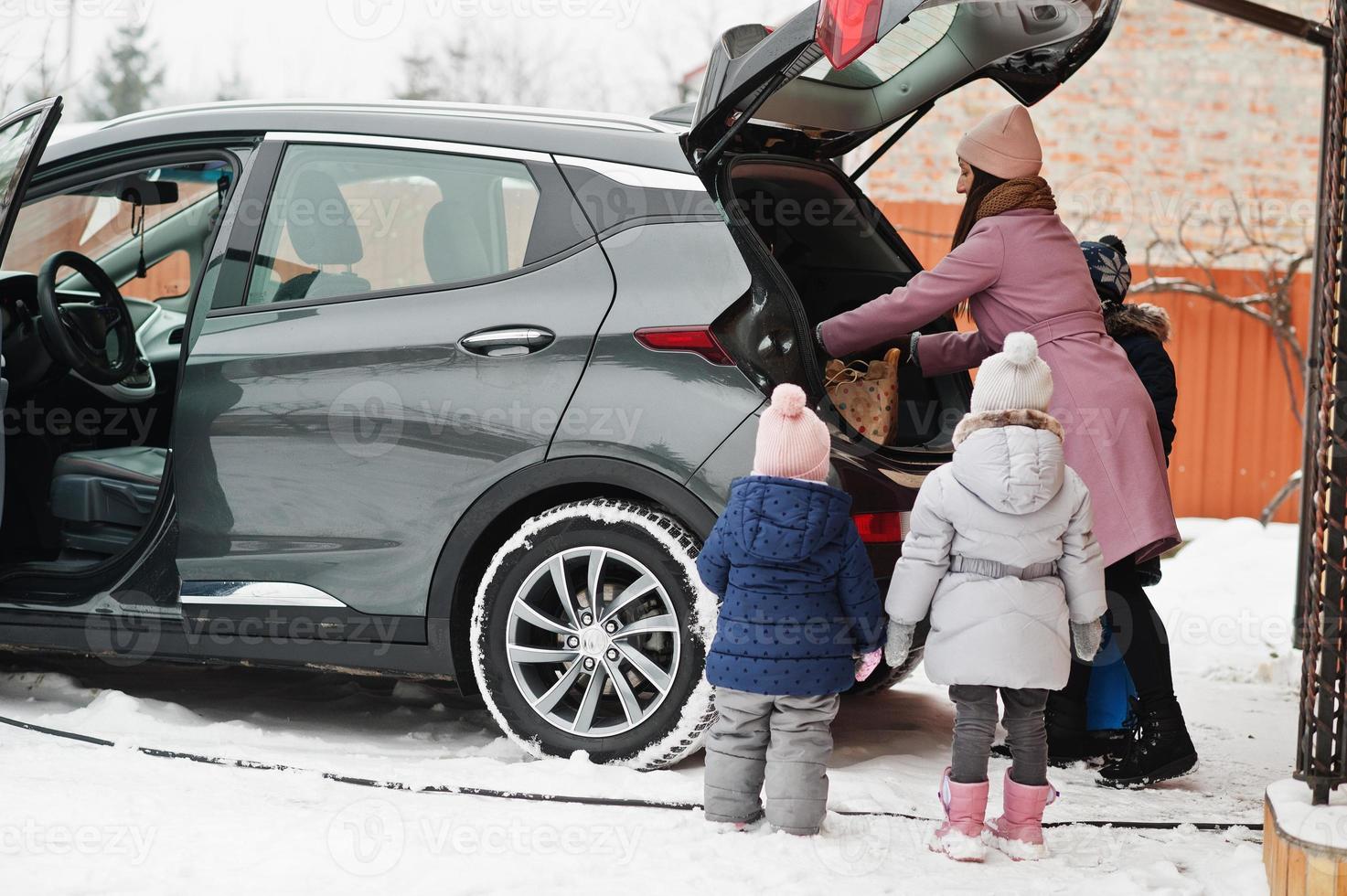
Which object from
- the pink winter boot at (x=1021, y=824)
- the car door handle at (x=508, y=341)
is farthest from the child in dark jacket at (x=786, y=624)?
the car door handle at (x=508, y=341)

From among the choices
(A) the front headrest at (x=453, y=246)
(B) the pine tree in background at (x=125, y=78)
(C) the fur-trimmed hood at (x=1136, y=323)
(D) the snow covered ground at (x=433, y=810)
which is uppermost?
(B) the pine tree in background at (x=125, y=78)

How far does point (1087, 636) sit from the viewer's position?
3316 millimetres

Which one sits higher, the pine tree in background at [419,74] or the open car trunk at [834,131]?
the pine tree in background at [419,74]

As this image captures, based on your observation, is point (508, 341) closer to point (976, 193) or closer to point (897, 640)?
point (897, 640)

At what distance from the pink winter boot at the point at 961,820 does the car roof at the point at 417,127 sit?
73.0 inches

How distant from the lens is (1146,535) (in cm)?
381

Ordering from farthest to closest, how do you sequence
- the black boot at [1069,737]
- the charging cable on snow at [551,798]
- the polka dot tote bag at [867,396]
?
the black boot at [1069,737] → the polka dot tote bag at [867,396] → the charging cable on snow at [551,798]

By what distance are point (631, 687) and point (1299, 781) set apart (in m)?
1.73

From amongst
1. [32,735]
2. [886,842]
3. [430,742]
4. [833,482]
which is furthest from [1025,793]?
[32,735]

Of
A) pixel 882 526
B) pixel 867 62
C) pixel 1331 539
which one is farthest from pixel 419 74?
pixel 1331 539

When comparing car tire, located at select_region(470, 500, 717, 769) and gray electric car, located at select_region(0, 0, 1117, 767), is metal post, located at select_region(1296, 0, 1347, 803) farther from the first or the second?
car tire, located at select_region(470, 500, 717, 769)

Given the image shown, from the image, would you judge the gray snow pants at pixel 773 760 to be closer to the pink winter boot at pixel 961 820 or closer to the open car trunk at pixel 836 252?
the pink winter boot at pixel 961 820

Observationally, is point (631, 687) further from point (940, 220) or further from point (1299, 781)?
point (940, 220)

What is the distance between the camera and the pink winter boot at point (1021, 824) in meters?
3.20
